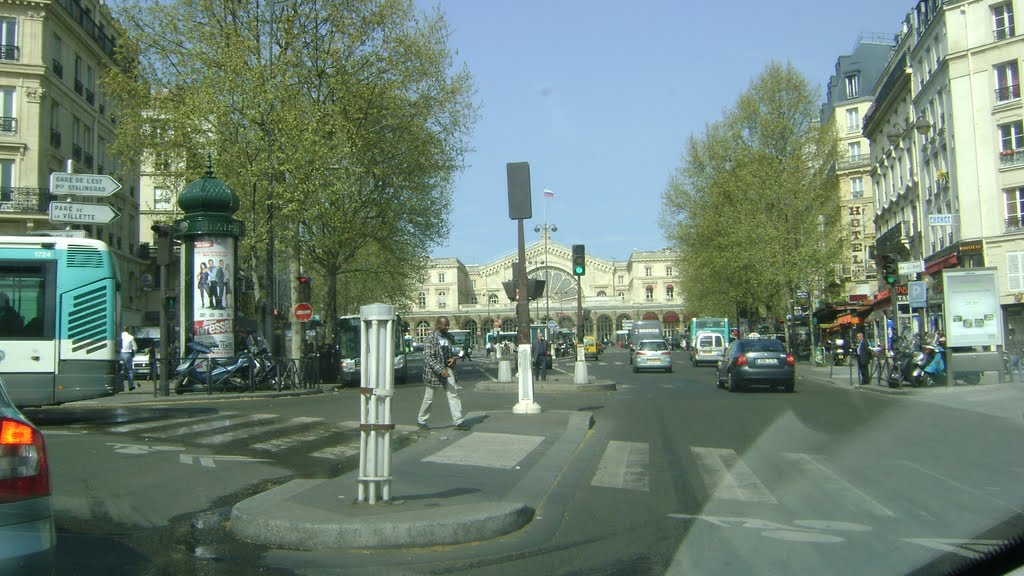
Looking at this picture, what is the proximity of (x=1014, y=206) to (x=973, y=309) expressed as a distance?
15.1 m

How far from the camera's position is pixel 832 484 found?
8461mm

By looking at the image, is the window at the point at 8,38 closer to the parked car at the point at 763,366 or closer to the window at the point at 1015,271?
the parked car at the point at 763,366

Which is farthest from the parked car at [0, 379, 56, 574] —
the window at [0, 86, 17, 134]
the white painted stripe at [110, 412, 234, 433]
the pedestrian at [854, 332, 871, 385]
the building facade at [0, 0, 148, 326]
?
the window at [0, 86, 17, 134]

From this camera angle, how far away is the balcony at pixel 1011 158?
34562mm

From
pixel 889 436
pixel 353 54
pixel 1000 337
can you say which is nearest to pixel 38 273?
pixel 889 436

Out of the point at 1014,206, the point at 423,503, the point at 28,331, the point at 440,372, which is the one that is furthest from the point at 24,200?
the point at 1014,206

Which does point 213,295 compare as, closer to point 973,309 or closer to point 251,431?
point 251,431

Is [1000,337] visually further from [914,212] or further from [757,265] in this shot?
[914,212]

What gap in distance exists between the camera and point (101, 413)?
16812 millimetres

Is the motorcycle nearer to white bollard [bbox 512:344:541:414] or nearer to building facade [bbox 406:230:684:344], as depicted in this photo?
white bollard [bbox 512:344:541:414]

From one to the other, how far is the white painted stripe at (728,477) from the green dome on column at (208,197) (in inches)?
711

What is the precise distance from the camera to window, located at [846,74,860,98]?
67.1m

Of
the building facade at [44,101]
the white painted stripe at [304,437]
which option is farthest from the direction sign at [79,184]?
the building facade at [44,101]

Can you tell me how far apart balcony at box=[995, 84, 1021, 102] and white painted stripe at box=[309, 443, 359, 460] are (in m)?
33.8
